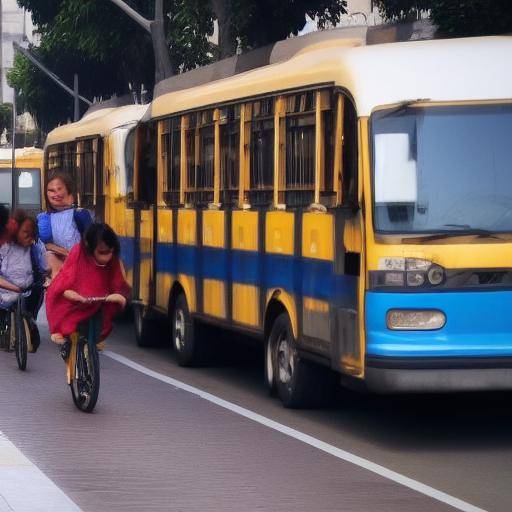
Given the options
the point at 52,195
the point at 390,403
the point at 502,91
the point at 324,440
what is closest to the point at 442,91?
the point at 502,91

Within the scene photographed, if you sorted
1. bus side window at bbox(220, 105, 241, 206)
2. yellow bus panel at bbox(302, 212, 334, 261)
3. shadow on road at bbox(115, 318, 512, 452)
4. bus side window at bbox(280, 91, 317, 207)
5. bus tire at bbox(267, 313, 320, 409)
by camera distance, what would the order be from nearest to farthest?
shadow on road at bbox(115, 318, 512, 452)
yellow bus panel at bbox(302, 212, 334, 261)
bus side window at bbox(280, 91, 317, 207)
bus tire at bbox(267, 313, 320, 409)
bus side window at bbox(220, 105, 241, 206)

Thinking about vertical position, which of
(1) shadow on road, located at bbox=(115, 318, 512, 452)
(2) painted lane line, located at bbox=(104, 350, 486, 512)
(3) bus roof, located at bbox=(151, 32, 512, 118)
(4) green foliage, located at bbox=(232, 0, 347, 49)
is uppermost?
(4) green foliage, located at bbox=(232, 0, 347, 49)

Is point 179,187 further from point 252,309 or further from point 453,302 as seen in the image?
point 453,302

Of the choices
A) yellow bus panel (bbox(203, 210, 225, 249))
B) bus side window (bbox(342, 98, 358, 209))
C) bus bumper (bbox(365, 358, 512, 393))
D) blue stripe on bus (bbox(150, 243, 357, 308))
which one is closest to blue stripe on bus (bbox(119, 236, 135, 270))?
blue stripe on bus (bbox(150, 243, 357, 308))

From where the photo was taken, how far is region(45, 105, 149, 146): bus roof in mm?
→ 23500

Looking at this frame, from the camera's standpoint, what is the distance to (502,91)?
11961mm

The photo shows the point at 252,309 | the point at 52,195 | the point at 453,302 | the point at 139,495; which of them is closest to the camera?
the point at 139,495

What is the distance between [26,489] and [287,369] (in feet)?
14.5

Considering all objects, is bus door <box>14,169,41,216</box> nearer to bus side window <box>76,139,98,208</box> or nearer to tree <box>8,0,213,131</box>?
tree <box>8,0,213,131</box>

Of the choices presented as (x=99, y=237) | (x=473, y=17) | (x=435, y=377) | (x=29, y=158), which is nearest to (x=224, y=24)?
(x=473, y=17)

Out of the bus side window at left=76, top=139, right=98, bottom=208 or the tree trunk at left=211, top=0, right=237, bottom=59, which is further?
the tree trunk at left=211, top=0, right=237, bottom=59

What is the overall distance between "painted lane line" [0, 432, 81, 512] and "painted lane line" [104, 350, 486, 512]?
1927mm

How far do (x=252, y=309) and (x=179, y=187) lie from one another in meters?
3.31

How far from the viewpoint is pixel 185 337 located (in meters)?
17.4
